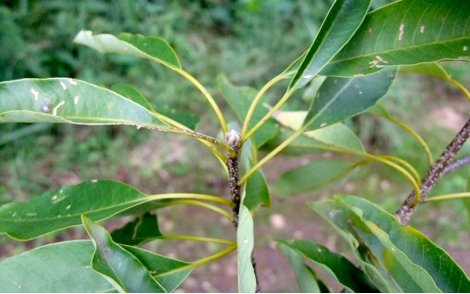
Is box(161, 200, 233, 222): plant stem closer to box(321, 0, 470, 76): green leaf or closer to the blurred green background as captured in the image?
box(321, 0, 470, 76): green leaf

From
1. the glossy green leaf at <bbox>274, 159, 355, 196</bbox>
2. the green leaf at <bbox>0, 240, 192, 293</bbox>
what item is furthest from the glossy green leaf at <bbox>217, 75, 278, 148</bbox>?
the green leaf at <bbox>0, 240, 192, 293</bbox>

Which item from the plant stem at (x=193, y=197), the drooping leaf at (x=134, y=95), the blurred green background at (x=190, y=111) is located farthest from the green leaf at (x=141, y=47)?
the blurred green background at (x=190, y=111)

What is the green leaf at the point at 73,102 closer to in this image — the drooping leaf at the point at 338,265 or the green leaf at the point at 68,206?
the green leaf at the point at 68,206

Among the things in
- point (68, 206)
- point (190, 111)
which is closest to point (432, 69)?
point (68, 206)

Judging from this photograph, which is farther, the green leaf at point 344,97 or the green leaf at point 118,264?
the green leaf at point 344,97

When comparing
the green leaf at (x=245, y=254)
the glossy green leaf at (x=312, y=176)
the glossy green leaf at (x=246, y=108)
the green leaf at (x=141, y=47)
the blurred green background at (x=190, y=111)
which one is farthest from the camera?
the blurred green background at (x=190, y=111)

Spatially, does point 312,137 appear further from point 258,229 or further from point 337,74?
point 258,229

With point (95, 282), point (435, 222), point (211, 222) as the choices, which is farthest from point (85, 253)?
point (435, 222)

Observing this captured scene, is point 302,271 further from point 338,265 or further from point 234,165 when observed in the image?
point 234,165
